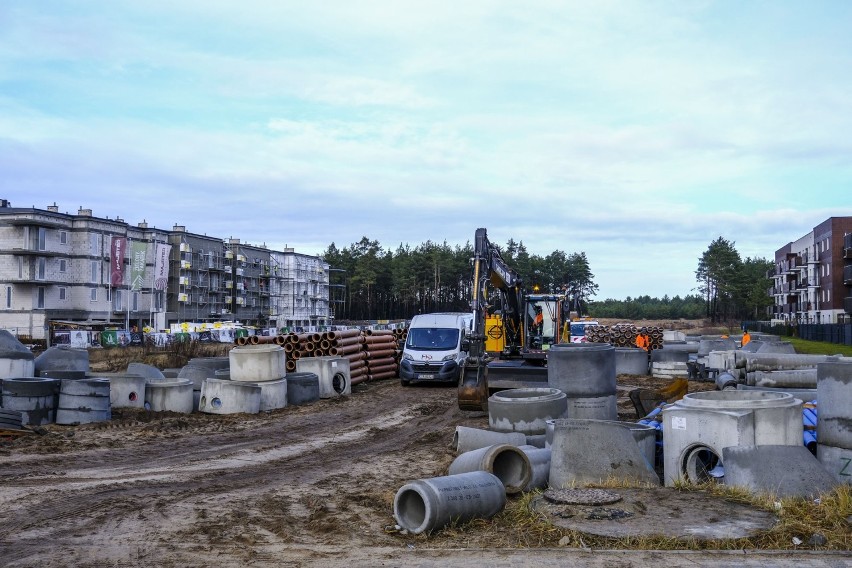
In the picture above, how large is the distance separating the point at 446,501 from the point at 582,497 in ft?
5.24

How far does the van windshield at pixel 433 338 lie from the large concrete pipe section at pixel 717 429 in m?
16.9

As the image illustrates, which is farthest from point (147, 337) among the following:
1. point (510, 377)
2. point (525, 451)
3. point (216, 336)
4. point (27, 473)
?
point (525, 451)

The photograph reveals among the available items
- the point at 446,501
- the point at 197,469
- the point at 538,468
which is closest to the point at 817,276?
the point at 538,468

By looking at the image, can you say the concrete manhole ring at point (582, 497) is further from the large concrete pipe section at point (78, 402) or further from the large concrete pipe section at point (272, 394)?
the large concrete pipe section at point (272, 394)

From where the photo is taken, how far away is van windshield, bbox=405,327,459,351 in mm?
26500

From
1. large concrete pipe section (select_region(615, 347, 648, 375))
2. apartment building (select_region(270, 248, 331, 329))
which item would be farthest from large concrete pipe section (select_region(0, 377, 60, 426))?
apartment building (select_region(270, 248, 331, 329))

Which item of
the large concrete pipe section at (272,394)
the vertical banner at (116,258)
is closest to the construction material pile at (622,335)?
the large concrete pipe section at (272,394)

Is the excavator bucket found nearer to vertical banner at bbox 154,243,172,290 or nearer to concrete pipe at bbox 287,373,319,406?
concrete pipe at bbox 287,373,319,406

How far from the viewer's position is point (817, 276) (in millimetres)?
88562

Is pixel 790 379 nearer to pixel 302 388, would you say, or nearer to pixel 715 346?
pixel 302 388

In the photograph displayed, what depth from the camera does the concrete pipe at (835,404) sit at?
29.4 feet

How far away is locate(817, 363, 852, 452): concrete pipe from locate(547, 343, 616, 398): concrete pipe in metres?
4.94

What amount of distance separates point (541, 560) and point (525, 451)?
3.14 meters

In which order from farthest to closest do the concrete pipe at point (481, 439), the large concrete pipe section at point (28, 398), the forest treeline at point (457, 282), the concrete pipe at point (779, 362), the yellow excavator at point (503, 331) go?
the forest treeline at point (457, 282)
the yellow excavator at point (503, 331)
the large concrete pipe section at point (28, 398)
the concrete pipe at point (779, 362)
the concrete pipe at point (481, 439)
